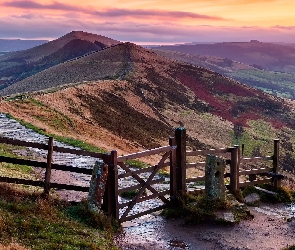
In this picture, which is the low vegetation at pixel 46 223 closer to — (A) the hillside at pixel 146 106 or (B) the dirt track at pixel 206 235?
(B) the dirt track at pixel 206 235

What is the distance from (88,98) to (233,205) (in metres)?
32.4

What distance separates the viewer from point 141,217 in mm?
13008

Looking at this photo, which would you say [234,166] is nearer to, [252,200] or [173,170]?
[252,200]

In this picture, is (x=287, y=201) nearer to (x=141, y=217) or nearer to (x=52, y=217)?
(x=141, y=217)

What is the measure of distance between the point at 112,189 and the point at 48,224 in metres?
2.24

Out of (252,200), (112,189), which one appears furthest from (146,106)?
(112,189)

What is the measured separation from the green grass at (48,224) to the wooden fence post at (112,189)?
15.4 inches

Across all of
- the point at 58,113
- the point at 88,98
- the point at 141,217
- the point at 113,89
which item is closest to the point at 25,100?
the point at 58,113

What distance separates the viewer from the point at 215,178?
1309cm

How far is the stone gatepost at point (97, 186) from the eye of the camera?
36.1 ft

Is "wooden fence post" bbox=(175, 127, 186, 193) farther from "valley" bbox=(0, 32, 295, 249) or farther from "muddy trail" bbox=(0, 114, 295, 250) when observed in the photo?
"valley" bbox=(0, 32, 295, 249)

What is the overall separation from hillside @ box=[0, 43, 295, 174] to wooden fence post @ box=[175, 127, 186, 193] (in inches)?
516

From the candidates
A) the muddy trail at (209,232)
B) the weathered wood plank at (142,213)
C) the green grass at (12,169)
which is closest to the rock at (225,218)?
the muddy trail at (209,232)

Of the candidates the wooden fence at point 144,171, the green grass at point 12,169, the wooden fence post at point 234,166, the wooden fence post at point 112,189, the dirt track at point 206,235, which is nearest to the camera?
the dirt track at point 206,235
